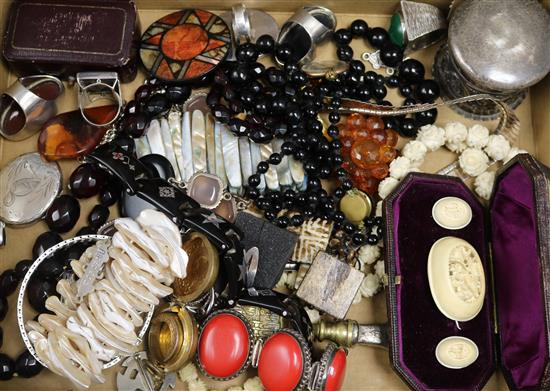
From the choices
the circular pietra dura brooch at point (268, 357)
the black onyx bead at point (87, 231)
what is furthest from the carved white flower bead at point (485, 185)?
the black onyx bead at point (87, 231)

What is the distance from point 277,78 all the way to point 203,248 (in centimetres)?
51

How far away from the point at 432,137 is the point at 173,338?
0.90 metres

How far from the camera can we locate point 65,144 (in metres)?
1.78

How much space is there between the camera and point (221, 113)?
1.72 m

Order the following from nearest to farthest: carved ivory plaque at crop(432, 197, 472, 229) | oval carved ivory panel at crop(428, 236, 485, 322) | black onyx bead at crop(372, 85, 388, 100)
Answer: oval carved ivory panel at crop(428, 236, 485, 322), carved ivory plaque at crop(432, 197, 472, 229), black onyx bead at crop(372, 85, 388, 100)

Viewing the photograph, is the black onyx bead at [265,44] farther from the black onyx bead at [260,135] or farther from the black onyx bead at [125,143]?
the black onyx bead at [125,143]

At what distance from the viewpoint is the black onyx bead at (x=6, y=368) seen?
163 centimetres

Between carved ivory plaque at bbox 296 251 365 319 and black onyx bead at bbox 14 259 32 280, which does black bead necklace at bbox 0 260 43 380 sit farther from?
carved ivory plaque at bbox 296 251 365 319

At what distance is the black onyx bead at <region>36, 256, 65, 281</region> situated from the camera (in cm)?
167

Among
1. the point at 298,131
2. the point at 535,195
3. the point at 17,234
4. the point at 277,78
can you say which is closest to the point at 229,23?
the point at 277,78

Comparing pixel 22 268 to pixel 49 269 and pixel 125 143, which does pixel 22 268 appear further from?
pixel 125 143

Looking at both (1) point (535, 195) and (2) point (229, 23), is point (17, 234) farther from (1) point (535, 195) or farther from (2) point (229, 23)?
(1) point (535, 195)

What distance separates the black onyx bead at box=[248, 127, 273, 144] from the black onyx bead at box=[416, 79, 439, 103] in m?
0.46

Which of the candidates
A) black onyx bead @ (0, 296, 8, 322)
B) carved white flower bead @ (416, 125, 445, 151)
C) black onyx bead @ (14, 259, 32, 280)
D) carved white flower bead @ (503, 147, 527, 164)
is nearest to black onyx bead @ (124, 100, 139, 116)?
black onyx bead @ (14, 259, 32, 280)
